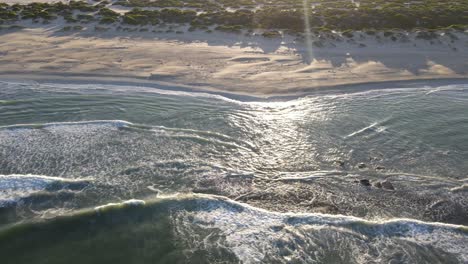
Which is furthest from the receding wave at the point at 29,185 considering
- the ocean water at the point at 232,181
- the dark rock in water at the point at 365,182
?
the dark rock in water at the point at 365,182

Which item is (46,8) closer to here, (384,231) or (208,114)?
(208,114)

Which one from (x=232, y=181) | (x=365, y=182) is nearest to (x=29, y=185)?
(x=232, y=181)

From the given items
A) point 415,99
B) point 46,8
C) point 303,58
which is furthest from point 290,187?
point 46,8

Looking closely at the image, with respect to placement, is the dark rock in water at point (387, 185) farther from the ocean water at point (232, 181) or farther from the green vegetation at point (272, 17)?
the green vegetation at point (272, 17)

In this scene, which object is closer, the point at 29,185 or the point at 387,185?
the point at 29,185

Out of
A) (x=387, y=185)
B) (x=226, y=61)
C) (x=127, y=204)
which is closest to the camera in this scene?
(x=127, y=204)

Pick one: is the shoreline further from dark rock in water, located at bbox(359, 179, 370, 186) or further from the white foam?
the white foam

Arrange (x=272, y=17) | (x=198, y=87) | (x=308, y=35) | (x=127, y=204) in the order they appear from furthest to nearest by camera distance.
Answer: (x=272, y=17) → (x=308, y=35) → (x=198, y=87) → (x=127, y=204)

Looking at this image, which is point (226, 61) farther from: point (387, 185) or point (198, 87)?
point (387, 185)
